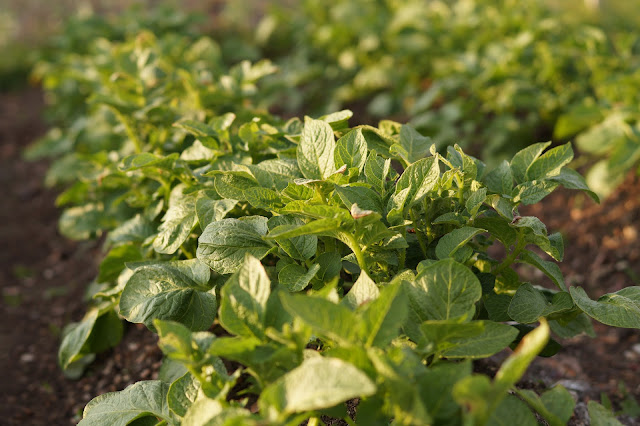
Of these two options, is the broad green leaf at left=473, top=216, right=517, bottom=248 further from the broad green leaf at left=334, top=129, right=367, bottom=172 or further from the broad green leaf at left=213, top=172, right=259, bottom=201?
the broad green leaf at left=213, top=172, right=259, bottom=201

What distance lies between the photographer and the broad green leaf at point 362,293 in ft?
4.01

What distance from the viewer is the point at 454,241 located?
53.4 inches

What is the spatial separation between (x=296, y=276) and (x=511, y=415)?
1.81ft

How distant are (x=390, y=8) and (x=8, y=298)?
4112 millimetres

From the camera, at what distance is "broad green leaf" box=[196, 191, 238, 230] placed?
163cm

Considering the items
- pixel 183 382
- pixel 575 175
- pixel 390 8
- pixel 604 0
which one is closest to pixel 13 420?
pixel 183 382

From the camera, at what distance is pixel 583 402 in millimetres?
1977

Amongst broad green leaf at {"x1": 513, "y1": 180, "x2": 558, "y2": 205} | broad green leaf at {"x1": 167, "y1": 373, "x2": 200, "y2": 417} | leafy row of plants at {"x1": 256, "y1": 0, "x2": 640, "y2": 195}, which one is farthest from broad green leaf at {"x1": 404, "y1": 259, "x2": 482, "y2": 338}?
leafy row of plants at {"x1": 256, "y1": 0, "x2": 640, "y2": 195}

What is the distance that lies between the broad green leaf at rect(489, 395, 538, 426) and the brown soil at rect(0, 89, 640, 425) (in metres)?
1.02

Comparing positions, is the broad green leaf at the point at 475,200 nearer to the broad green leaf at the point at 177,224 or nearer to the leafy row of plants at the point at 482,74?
the broad green leaf at the point at 177,224

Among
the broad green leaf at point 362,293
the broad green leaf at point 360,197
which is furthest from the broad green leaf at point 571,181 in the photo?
the broad green leaf at point 362,293

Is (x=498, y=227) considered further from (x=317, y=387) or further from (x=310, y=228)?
(x=317, y=387)

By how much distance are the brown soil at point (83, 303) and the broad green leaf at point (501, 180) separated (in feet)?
2.60

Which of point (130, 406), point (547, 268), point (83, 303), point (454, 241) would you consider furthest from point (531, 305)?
point (83, 303)
